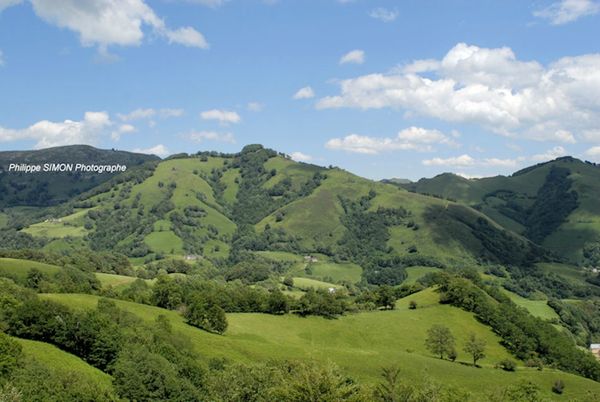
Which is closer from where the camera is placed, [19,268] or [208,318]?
[208,318]

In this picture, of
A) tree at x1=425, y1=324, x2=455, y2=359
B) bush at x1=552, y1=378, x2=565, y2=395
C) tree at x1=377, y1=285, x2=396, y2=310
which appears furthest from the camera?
tree at x1=377, y1=285, x2=396, y2=310

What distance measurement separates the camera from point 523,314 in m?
165

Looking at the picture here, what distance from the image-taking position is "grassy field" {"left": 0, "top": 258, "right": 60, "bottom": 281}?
450 ft

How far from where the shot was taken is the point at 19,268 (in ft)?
472

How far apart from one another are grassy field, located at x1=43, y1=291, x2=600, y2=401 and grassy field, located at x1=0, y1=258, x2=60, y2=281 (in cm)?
3960

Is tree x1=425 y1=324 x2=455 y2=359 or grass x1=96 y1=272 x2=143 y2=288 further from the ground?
grass x1=96 y1=272 x2=143 y2=288

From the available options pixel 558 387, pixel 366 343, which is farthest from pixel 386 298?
pixel 558 387

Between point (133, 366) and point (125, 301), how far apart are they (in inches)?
2307

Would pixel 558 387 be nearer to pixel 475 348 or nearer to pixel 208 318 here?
pixel 475 348

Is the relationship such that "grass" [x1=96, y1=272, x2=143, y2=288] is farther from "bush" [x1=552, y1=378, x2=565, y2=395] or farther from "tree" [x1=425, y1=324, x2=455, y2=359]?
"bush" [x1=552, y1=378, x2=565, y2=395]

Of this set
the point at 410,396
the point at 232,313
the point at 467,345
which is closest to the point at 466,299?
the point at 467,345

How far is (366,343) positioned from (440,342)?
18.5 metres

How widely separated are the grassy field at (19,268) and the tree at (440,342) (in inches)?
4201

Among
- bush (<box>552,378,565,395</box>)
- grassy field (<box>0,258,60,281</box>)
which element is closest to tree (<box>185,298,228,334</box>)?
grassy field (<box>0,258,60,281</box>)
